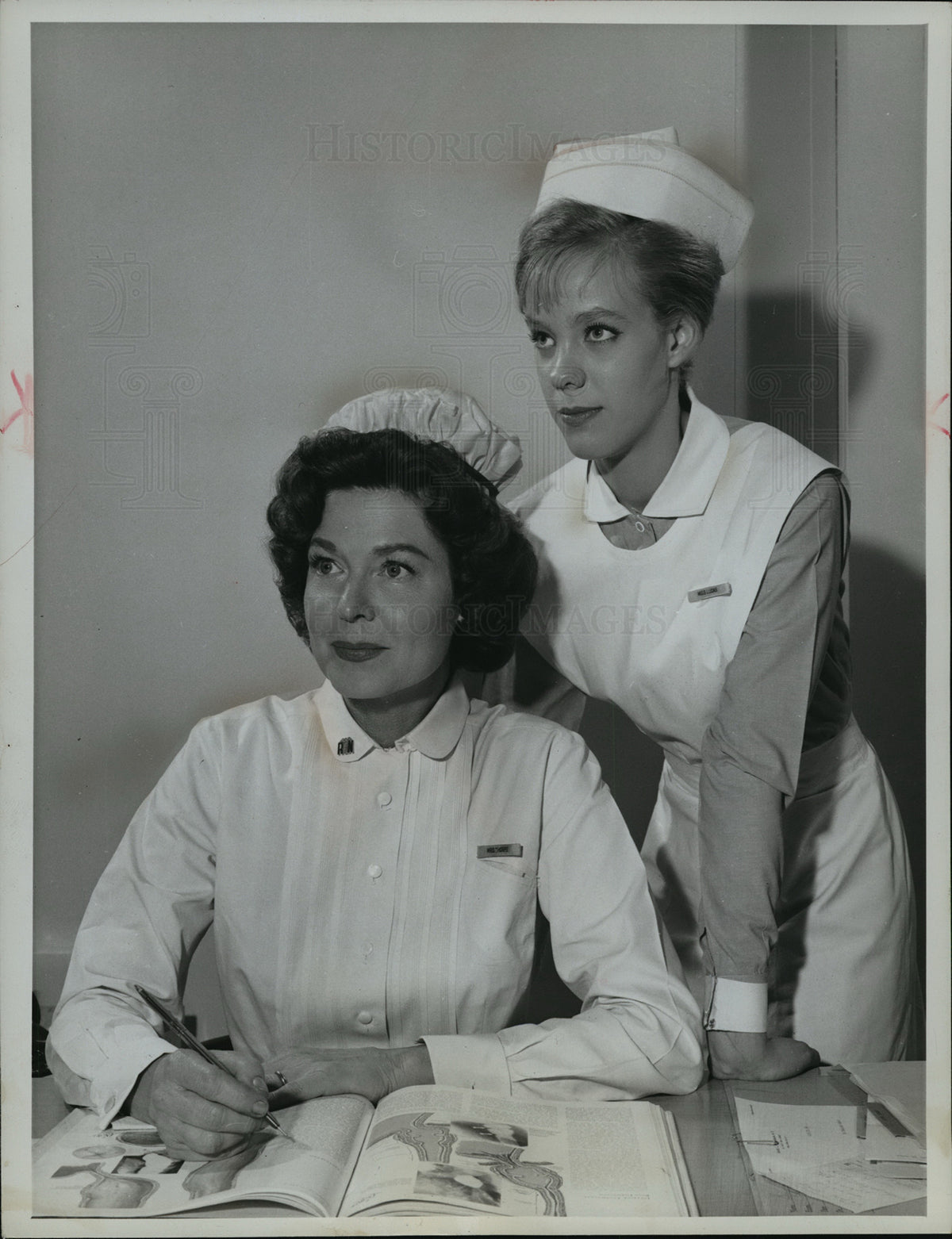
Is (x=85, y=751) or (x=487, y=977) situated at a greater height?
(x=85, y=751)

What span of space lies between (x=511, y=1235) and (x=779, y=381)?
1367 millimetres

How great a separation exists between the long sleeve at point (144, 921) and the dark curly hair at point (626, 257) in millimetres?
888

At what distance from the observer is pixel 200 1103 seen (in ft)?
5.89

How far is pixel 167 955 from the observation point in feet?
6.32

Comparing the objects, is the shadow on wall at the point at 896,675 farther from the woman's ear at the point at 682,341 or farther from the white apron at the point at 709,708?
the woman's ear at the point at 682,341

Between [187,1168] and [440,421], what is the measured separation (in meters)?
1.16

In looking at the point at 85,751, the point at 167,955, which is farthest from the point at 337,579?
the point at 167,955

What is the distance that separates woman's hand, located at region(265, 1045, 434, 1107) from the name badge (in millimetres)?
798

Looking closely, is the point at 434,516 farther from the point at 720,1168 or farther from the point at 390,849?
the point at 720,1168

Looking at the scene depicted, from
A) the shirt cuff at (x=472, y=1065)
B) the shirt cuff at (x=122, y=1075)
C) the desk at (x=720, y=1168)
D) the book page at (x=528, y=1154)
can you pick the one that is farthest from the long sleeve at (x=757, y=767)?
the shirt cuff at (x=122, y=1075)

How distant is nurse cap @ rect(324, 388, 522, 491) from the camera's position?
6.34ft

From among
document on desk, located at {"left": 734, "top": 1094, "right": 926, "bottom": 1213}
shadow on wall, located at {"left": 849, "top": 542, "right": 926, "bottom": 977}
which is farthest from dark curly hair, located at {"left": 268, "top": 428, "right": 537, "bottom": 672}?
document on desk, located at {"left": 734, "top": 1094, "right": 926, "bottom": 1213}

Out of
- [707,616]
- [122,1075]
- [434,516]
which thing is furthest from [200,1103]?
[707,616]

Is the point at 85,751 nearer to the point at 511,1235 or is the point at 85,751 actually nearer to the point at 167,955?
the point at 167,955
